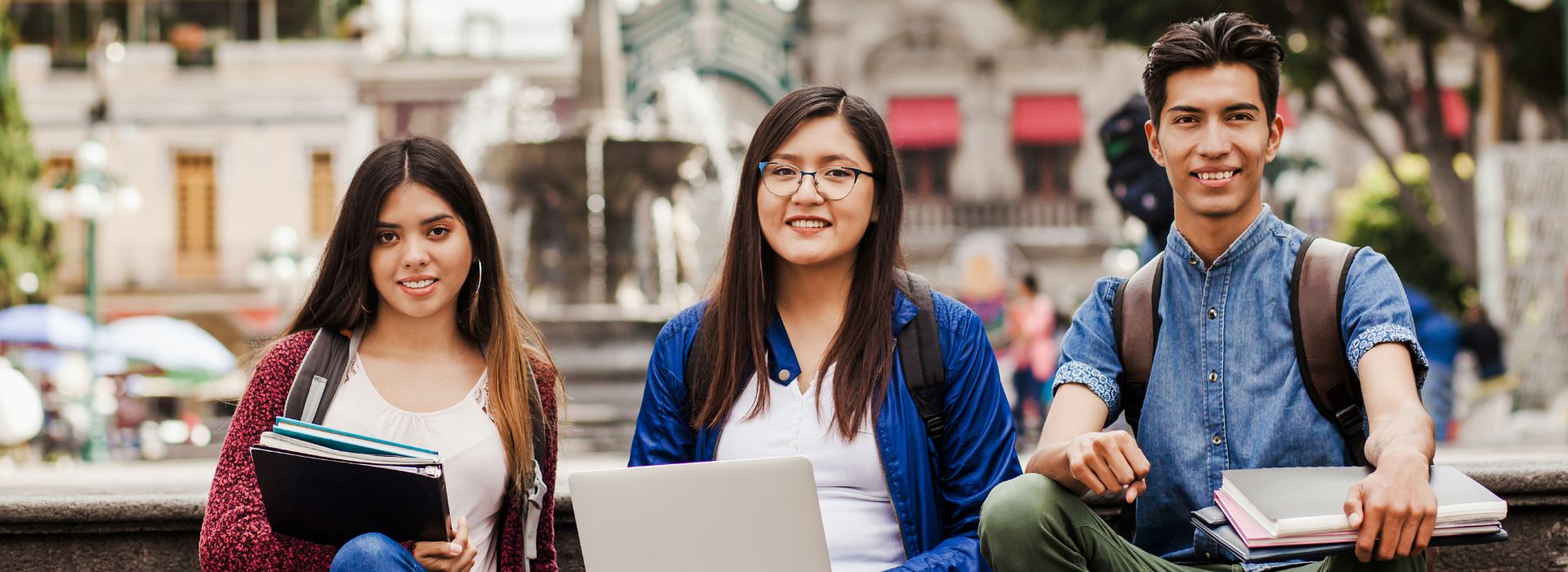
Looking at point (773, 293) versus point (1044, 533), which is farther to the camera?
point (773, 293)

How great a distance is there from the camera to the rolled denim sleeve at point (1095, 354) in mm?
2789

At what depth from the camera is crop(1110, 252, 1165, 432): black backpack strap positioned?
9.32 feet

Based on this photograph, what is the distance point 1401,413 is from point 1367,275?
30 cm

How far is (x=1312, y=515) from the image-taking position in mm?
2273

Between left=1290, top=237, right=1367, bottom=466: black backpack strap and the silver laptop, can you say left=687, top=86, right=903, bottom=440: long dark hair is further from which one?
left=1290, top=237, right=1367, bottom=466: black backpack strap

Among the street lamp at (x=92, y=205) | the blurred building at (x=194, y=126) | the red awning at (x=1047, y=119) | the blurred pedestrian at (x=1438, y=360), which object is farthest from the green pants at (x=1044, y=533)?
the blurred building at (x=194, y=126)

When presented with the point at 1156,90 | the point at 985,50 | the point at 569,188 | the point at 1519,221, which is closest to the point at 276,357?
the point at 1156,90

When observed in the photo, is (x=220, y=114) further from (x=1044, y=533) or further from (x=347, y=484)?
(x=1044, y=533)

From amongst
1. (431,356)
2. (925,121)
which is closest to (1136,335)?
(431,356)

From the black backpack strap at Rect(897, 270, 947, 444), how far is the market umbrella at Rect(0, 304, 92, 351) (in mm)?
16262

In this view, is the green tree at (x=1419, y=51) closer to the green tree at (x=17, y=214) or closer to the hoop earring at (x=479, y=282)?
the hoop earring at (x=479, y=282)

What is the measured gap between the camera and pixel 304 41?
3328 centimetres

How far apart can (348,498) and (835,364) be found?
93 centimetres

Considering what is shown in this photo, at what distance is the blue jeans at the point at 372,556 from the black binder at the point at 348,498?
0.05 meters
